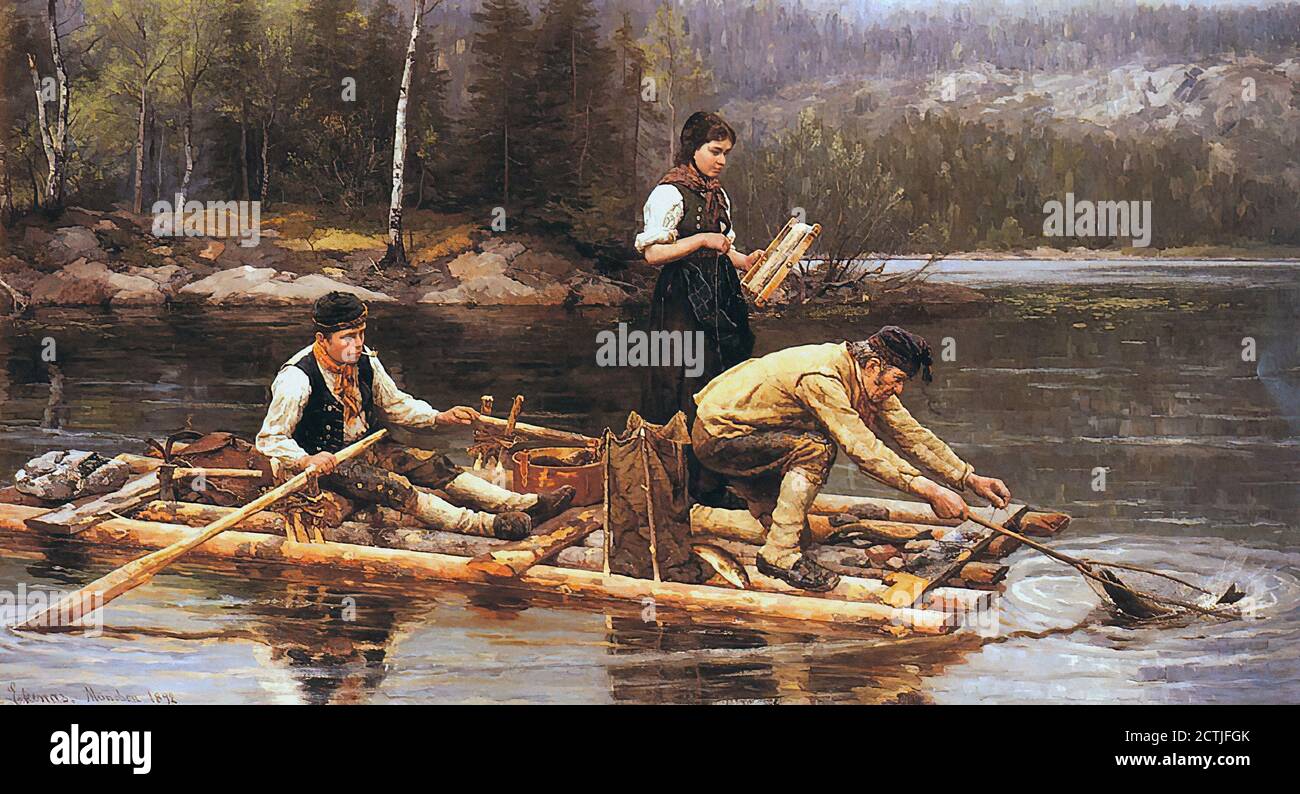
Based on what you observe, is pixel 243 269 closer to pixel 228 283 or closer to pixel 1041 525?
pixel 228 283

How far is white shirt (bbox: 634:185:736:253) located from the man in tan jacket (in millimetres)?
581

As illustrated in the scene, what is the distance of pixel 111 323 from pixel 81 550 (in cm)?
97

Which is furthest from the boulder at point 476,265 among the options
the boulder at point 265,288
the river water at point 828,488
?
the boulder at point 265,288

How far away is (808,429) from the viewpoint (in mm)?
5426

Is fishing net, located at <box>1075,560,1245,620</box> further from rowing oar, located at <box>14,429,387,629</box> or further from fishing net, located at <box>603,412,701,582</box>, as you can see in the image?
rowing oar, located at <box>14,429,387,629</box>

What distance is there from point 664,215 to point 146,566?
2.33 meters

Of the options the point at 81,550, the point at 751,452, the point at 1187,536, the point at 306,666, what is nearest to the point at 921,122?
the point at 751,452

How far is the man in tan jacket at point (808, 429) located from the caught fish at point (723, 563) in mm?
88

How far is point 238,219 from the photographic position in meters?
5.93

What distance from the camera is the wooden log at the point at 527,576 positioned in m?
5.20

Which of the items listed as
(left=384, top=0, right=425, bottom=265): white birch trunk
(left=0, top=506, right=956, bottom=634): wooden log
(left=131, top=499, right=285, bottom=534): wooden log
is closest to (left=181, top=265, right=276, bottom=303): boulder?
(left=384, top=0, right=425, bottom=265): white birch trunk

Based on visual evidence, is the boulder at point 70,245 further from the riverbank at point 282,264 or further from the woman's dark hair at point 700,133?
the woman's dark hair at point 700,133

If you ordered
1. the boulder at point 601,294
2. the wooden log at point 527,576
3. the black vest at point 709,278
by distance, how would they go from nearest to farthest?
the wooden log at point 527,576 → the black vest at point 709,278 → the boulder at point 601,294

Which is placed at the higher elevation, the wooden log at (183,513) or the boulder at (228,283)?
the boulder at (228,283)
